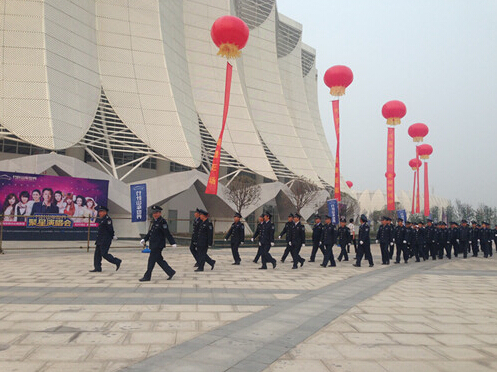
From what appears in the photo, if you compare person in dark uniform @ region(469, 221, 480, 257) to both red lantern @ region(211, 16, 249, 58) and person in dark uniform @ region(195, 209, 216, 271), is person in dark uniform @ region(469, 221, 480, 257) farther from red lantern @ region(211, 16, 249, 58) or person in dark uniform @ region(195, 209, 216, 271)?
person in dark uniform @ region(195, 209, 216, 271)

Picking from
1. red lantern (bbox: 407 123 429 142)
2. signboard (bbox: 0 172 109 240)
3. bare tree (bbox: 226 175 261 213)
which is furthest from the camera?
red lantern (bbox: 407 123 429 142)

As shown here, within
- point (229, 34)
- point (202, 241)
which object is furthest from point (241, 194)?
Result: point (202, 241)

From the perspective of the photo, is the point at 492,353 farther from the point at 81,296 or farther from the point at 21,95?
the point at 21,95

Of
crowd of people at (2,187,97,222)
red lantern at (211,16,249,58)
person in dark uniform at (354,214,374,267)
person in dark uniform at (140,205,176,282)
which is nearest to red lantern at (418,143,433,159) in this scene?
red lantern at (211,16,249,58)

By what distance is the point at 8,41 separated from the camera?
23.6 metres

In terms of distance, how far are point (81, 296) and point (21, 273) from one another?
3729mm

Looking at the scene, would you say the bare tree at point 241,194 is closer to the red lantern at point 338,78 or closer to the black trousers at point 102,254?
the red lantern at point 338,78

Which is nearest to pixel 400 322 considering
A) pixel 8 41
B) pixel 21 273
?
pixel 21 273

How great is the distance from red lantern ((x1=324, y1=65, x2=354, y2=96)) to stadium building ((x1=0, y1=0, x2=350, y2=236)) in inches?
419

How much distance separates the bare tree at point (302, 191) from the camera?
34.0m

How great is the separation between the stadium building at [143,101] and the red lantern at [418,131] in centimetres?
1062

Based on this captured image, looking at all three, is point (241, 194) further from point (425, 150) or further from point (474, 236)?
point (425, 150)

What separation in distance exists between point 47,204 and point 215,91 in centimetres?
1916

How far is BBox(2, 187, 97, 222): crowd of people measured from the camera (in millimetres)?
19438
